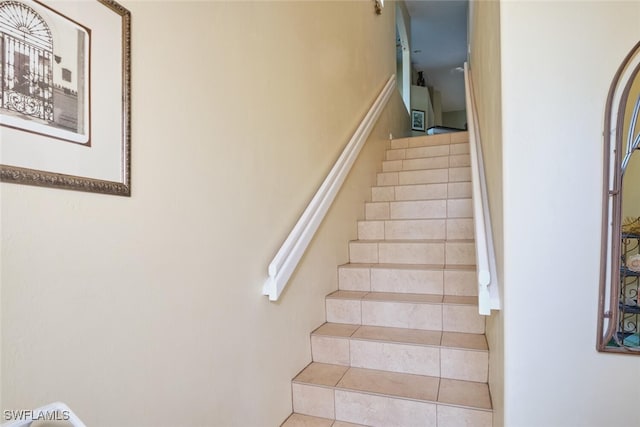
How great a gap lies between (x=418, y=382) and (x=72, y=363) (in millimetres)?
1433

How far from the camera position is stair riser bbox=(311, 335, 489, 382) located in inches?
67.7

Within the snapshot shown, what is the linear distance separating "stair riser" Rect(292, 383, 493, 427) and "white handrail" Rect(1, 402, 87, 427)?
118cm

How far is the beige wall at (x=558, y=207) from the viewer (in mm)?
902

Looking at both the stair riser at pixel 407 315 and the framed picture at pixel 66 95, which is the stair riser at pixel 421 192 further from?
the framed picture at pixel 66 95

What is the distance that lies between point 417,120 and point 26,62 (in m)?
6.72

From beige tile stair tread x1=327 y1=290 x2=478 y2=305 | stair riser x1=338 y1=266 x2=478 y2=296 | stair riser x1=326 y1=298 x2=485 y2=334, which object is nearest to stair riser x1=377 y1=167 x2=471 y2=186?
stair riser x1=338 y1=266 x2=478 y2=296

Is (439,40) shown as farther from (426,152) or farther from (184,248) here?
(184,248)

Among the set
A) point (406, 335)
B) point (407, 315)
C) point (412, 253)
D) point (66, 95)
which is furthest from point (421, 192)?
point (66, 95)

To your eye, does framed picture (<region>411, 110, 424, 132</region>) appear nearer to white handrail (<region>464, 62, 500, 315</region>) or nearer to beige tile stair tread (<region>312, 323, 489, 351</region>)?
white handrail (<region>464, 62, 500, 315</region>)

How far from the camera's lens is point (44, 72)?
750 millimetres

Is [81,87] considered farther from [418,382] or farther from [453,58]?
[453,58]

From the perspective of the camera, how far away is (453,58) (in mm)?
7398

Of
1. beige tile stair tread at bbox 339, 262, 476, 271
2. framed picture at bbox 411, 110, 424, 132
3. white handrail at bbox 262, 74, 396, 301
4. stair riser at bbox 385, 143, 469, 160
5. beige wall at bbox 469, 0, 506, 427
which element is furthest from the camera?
framed picture at bbox 411, 110, 424, 132

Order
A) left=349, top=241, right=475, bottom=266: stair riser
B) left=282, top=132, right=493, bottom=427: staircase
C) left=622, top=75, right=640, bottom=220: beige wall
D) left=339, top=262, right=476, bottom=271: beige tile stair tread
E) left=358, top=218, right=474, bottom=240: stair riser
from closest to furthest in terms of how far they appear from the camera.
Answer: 1. left=622, top=75, right=640, bottom=220: beige wall
2. left=282, top=132, right=493, bottom=427: staircase
3. left=339, top=262, right=476, bottom=271: beige tile stair tread
4. left=349, top=241, right=475, bottom=266: stair riser
5. left=358, top=218, right=474, bottom=240: stair riser
